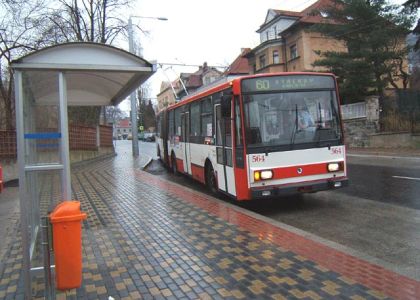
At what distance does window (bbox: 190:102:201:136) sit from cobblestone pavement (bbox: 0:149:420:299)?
13.2 feet

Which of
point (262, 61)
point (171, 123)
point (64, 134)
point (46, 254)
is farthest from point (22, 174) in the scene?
point (262, 61)

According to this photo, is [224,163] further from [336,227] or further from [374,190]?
[374,190]

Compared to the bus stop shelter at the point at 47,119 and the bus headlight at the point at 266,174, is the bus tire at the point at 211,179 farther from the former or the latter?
the bus stop shelter at the point at 47,119

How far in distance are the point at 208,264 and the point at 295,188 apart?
3.62 metres

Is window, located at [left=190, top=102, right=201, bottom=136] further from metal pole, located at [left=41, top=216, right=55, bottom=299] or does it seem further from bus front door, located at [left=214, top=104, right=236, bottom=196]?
metal pole, located at [left=41, top=216, right=55, bottom=299]

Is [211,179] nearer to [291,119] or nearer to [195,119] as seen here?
[195,119]

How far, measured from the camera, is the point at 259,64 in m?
47.5

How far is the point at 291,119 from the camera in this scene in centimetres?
825

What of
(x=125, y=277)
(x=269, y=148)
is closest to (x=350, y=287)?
(x=125, y=277)

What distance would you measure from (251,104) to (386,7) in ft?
68.2

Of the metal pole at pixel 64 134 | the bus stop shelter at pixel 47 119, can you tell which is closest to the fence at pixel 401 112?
the bus stop shelter at pixel 47 119

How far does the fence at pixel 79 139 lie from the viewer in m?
15.5

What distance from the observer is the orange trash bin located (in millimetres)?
3727

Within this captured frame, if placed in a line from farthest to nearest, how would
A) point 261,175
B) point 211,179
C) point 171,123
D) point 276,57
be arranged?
point 276,57
point 171,123
point 211,179
point 261,175
